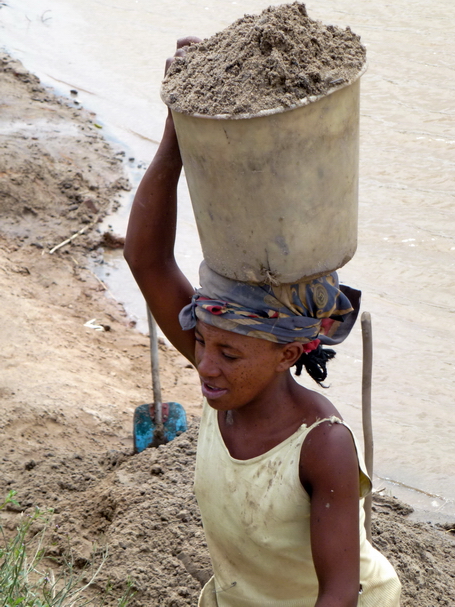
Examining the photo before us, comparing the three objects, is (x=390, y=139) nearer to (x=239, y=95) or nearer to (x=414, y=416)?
(x=414, y=416)

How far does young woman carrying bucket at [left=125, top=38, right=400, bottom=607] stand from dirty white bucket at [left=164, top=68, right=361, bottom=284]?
0.09 meters

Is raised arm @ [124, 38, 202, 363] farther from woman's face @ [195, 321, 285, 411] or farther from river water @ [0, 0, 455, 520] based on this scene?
river water @ [0, 0, 455, 520]

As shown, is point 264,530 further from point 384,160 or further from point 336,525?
point 384,160

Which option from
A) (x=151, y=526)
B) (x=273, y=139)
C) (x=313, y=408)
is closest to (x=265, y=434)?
(x=313, y=408)

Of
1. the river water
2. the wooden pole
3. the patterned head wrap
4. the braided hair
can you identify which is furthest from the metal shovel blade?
the patterned head wrap

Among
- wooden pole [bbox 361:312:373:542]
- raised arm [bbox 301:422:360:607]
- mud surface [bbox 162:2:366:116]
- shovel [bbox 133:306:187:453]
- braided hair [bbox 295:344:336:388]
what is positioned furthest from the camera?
shovel [bbox 133:306:187:453]

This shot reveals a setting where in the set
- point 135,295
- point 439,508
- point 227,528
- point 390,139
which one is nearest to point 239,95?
point 227,528

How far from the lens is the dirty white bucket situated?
1.36 metres

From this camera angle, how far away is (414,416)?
14.5 ft

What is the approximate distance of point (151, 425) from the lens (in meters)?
3.82

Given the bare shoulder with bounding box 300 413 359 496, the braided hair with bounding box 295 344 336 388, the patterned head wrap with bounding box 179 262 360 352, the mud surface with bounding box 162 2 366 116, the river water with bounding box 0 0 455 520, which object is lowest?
the river water with bounding box 0 0 455 520

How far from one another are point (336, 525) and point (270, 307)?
0.45 metres

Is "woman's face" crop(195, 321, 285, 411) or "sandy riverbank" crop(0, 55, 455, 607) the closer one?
"woman's face" crop(195, 321, 285, 411)

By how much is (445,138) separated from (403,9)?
3614mm
